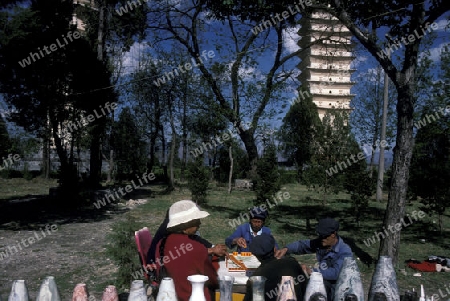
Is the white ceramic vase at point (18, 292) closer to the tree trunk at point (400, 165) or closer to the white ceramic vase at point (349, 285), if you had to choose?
the white ceramic vase at point (349, 285)

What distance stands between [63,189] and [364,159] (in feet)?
39.5

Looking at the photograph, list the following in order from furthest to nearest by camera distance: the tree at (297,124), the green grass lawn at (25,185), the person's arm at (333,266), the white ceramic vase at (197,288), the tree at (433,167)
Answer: the tree at (297,124), the green grass lawn at (25,185), the tree at (433,167), the person's arm at (333,266), the white ceramic vase at (197,288)

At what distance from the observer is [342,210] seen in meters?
17.6

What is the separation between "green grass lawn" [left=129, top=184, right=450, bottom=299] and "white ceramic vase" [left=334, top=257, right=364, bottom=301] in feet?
14.0

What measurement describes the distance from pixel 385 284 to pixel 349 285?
217 millimetres

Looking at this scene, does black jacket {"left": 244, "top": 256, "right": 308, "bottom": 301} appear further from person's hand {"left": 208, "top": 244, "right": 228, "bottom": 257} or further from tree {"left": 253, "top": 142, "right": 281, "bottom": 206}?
tree {"left": 253, "top": 142, "right": 281, "bottom": 206}

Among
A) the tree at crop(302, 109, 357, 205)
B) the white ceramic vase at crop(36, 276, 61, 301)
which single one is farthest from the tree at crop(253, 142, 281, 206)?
the white ceramic vase at crop(36, 276, 61, 301)

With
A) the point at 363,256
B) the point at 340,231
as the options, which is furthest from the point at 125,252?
the point at 340,231

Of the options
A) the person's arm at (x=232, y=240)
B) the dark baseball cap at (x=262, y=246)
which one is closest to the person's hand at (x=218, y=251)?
the dark baseball cap at (x=262, y=246)

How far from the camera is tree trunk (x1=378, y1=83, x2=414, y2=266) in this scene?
733 cm

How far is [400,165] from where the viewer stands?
7.36 metres

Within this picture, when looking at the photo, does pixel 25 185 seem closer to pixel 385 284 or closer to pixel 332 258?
pixel 332 258

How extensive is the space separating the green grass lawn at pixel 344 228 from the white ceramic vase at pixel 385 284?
4265mm

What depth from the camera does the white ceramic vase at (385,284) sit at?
94.7 inches
